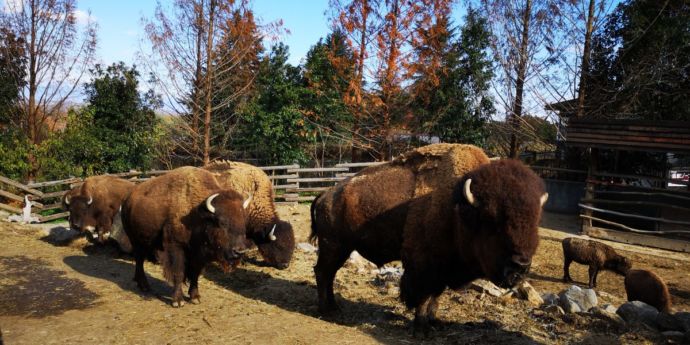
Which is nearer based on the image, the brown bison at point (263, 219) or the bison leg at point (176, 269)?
the bison leg at point (176, 269)

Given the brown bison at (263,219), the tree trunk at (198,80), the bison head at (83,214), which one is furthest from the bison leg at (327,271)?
the tree trunk at (198,80)

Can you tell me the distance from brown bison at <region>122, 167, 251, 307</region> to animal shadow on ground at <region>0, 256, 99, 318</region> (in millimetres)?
1012

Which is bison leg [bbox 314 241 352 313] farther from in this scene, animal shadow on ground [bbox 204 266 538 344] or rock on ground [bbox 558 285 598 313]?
rock on ground [bbox 558 285 598 313]

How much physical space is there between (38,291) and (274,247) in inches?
163

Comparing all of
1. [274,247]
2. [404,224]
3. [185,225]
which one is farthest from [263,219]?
[404,224]

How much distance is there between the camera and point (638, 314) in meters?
6.18

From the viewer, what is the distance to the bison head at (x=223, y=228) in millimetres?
6574

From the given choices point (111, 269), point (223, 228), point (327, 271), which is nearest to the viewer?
point (223, 228)

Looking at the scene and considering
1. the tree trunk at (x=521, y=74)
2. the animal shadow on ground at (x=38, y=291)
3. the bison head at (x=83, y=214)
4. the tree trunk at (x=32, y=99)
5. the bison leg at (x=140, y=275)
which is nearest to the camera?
the animal shadow on ground at (x=38, y=291)

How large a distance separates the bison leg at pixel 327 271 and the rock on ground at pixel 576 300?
10.5 feet

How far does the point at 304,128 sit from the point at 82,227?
13.0 meters

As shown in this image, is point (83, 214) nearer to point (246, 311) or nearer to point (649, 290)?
point (246, 311)

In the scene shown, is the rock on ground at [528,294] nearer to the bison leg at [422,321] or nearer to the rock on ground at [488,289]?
the rock on ground at [488,289]

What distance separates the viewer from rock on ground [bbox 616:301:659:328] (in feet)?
19.7
